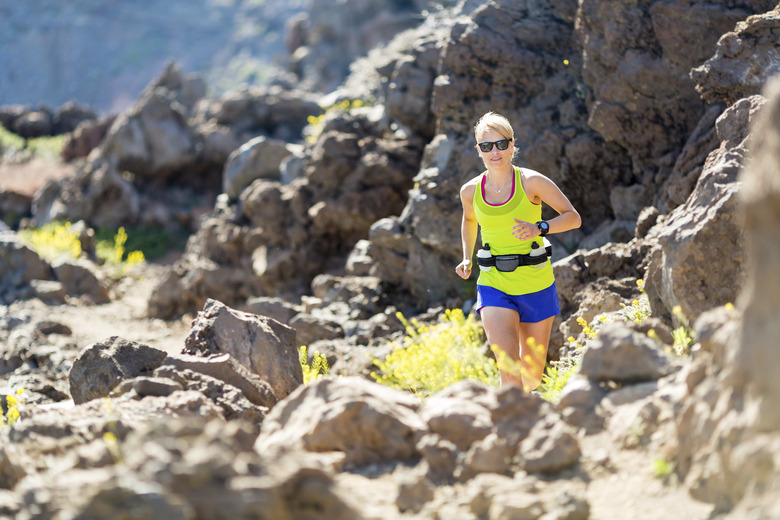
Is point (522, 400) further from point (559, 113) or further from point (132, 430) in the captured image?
point (559, 113)

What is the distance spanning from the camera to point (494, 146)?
5578mm

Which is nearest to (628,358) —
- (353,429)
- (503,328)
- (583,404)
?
(583,404)

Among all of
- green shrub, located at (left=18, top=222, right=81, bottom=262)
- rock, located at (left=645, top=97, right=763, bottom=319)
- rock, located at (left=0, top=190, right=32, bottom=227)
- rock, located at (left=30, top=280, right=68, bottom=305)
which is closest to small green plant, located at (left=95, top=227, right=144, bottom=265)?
green shrub, located at (left=18, top=222, right=81, bottom=262)

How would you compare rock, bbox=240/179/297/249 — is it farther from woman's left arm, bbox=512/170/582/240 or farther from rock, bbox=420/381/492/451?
rock, bbox=420/381/492/451

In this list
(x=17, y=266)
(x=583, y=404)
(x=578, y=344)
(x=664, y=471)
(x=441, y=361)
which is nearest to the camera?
(x=664, y=471)

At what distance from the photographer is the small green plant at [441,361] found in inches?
274

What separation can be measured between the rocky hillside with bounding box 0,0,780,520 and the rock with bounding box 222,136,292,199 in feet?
0.16

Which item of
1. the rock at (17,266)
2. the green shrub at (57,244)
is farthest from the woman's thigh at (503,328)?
the green shrub at (57,244)

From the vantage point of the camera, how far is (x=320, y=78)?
31688mm

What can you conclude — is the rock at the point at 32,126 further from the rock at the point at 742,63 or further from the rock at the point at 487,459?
the rock at the point at 487,459

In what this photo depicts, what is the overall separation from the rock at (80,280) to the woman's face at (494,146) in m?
12.3

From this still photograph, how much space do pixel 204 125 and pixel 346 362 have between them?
1606cm

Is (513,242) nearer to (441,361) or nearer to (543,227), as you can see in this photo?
(543,227)

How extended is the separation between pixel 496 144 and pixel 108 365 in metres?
3.29
